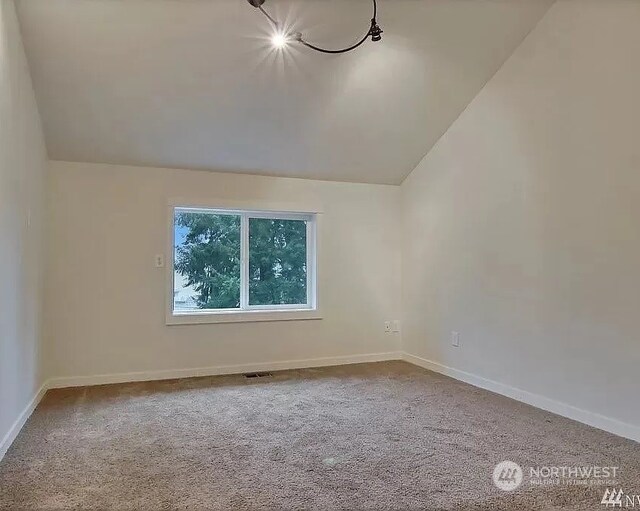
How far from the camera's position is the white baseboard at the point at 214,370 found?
3.90m

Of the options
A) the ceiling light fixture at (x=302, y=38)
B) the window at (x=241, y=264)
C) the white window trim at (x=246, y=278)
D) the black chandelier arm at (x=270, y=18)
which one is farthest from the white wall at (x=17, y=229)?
the ceiling light fixture at (x=302, y=38)

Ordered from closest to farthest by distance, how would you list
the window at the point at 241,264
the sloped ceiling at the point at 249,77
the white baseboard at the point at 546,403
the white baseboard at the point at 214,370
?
the white baseboard at the point at 546,403 < the sloped ceiling at the point at 249,77 < the white baseboard at the point at 214,370 < the window at the point at 241,264

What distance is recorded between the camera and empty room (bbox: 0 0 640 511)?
2.40 metres

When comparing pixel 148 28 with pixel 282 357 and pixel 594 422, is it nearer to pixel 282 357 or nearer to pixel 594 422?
pixel 282 357

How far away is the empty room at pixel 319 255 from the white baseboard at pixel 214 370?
0.07ft

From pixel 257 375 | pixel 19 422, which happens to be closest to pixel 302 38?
pixel 257 375

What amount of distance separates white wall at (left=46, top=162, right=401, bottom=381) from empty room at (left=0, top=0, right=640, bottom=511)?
23 millimetres

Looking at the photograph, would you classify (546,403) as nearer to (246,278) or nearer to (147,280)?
(246,278)

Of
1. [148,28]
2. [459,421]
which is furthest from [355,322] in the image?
[148,28]

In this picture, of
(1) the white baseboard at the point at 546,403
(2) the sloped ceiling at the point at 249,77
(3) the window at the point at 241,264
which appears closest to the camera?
(1) the white baseboard at the point at 546,403

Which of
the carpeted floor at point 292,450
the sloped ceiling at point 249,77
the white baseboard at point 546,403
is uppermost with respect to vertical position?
the sloped ceiling at point 249,77

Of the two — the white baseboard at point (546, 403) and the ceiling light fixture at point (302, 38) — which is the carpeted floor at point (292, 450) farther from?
the ceiling light fixture at point (302, 38)

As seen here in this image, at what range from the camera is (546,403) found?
3.25 metres

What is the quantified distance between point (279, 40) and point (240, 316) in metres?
2.45
